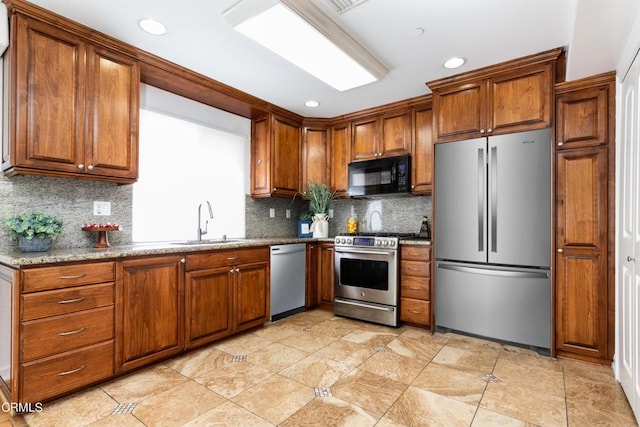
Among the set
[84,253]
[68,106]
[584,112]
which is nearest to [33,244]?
[84,253]

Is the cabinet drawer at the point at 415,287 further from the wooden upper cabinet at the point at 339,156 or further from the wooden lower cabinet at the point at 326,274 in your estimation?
the wooden upper cabinet at the point at 339,156

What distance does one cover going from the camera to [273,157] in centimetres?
384

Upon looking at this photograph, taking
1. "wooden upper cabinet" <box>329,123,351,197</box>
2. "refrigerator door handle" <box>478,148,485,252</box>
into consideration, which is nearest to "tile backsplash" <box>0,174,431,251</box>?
"wooden upper cabinet" <box>329,123,351,197</box>

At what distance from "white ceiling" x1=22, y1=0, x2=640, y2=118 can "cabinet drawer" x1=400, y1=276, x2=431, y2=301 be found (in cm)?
190

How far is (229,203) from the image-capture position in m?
3.76

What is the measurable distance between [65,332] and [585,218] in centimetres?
359

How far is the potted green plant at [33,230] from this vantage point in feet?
6.77

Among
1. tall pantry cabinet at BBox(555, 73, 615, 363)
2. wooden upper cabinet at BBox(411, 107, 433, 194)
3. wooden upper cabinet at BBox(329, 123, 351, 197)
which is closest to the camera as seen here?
tall pantry cabinet at BBox(555, 73, 615, 363)

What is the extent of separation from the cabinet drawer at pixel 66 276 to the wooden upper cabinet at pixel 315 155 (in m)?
2.50

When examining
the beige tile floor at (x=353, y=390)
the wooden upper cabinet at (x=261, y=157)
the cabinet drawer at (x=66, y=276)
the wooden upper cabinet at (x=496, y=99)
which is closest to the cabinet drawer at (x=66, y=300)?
the cabinet drawer at (x=66, y=276)

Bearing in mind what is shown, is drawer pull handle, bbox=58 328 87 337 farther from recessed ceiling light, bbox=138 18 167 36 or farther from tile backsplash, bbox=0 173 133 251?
recessed ceiling light, bbox=138 18 167 36

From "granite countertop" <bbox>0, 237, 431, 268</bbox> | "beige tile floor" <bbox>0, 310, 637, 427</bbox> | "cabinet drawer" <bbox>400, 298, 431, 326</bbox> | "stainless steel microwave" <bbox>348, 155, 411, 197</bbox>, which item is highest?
"stainless steel microwave" <bbox>348, 155, 411, 197</bbox>

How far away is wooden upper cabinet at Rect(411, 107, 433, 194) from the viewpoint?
11.5 ft

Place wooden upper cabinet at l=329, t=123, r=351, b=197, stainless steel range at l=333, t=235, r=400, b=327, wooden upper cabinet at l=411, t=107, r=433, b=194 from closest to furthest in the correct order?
stainless steel range at l=333, t=235, r=400, b=327
wooden upper cabinet at l=411, t=107, r=433, b=194
wooden upper cabinet at l=329, t=123, r=351, b=197
